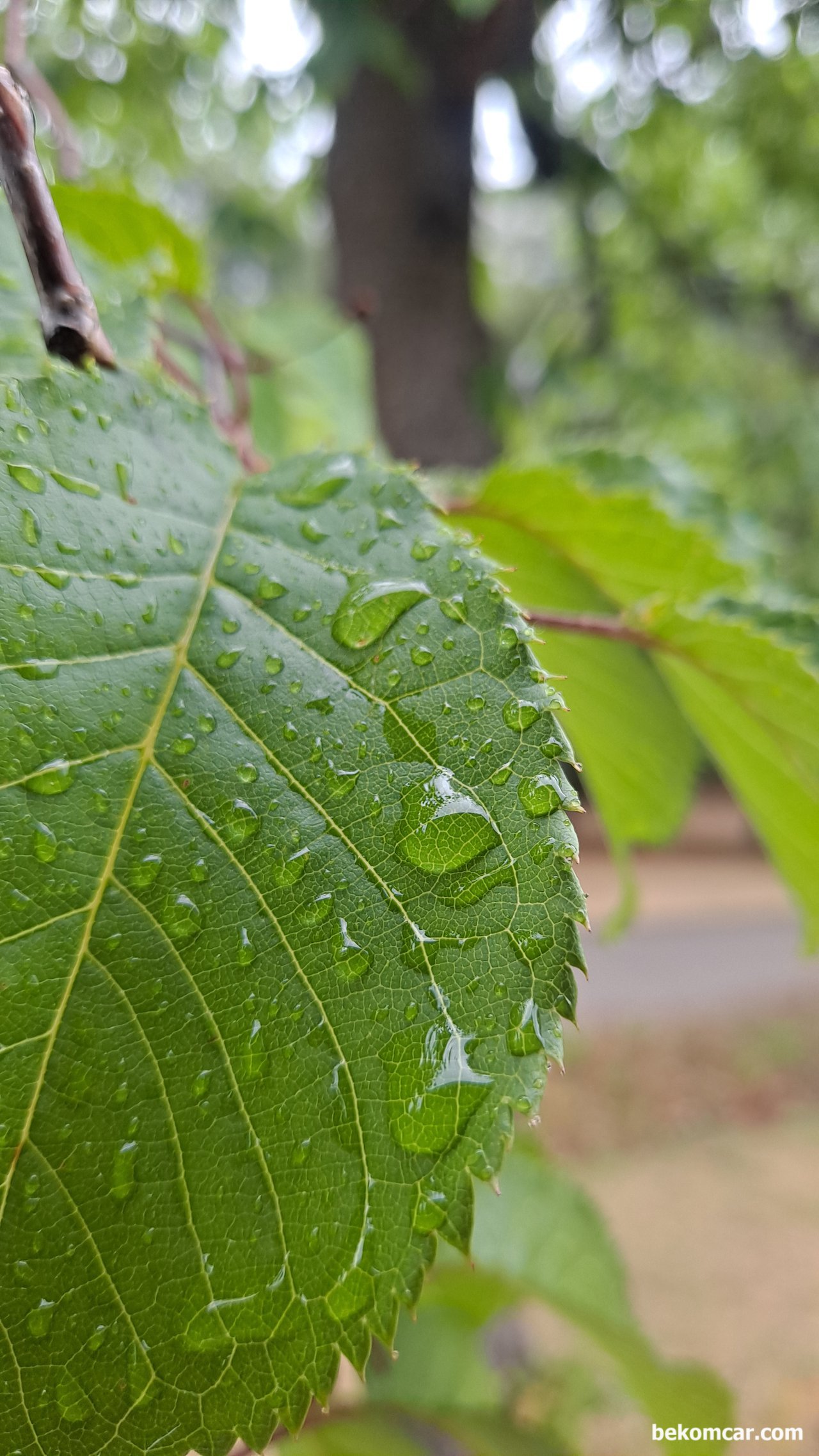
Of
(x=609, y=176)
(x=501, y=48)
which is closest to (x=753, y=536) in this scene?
(x=501, y=48)

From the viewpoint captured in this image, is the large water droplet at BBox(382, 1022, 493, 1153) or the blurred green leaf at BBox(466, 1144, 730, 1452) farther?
the blurred green leaf at BBox(466, 1144, 730, 1452)

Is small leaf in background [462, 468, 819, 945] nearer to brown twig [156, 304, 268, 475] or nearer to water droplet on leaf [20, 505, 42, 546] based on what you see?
brown twig [156, 304, 268, 475]

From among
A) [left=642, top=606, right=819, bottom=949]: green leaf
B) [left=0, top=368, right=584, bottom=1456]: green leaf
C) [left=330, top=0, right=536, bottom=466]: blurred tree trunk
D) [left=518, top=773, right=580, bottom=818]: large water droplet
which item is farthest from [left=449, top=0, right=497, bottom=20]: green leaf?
[left=518, top=773, right=580, bottom=818]: large water droplet

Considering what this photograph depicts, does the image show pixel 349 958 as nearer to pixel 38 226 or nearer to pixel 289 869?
pixel 289 869

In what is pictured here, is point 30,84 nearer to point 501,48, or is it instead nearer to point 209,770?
point 209,770

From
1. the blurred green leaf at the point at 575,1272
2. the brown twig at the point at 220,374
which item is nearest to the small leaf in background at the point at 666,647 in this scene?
the brown twig at the point at 220,374
